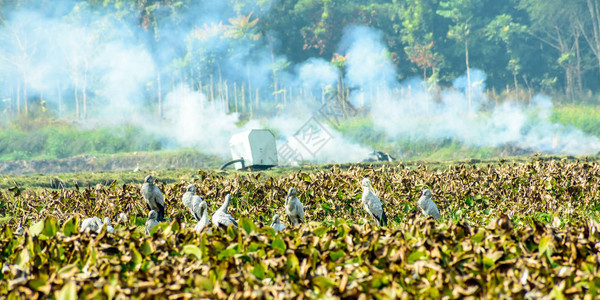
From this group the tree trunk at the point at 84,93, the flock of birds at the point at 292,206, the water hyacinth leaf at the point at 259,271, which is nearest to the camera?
the water hyacinth leaf at the point at 259,271

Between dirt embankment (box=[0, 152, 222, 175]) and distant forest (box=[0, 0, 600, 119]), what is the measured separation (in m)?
10.8

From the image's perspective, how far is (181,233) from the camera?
13.8 feet

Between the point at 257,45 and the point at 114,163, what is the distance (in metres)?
18.0

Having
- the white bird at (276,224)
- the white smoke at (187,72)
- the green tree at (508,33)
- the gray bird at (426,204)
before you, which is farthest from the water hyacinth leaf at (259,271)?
the green tree at (508,33)

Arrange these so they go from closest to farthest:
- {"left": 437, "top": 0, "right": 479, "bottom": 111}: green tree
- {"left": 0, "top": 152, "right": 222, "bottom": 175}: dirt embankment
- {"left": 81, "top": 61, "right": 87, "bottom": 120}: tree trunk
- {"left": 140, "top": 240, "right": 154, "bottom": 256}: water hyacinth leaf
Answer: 1. {"left": 140, "top": 240, "right": 154, "bottom": 256}: water hyacinth leaf
2. {"left": 0, "top": 152, "right": 222, "bottom": 175}: dirt embankment
3. {"left": 81, "top": 61, "right": 87, "bottom": 120}: tree trunk
4. {"left": 437, "top": 0, "right": 479, "bottom": 111}: green tree

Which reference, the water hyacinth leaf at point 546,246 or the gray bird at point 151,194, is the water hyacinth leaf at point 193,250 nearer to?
the water hyacinth leaf at point 546,246

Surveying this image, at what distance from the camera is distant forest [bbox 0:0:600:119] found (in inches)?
1726

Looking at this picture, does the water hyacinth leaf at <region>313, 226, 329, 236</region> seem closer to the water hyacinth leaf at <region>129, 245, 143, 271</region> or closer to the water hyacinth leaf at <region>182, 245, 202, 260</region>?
the water hyacinth leaf at <region>182, 245, 202, 260</region>

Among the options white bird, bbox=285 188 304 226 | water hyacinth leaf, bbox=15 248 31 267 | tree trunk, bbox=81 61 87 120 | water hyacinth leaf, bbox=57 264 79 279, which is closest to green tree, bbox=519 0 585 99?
tree trunk, bbox=81 61 87 120

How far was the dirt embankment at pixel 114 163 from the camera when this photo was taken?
29.8 meters

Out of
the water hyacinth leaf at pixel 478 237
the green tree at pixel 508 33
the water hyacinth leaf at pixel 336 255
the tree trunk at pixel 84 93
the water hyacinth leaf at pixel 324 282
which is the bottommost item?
the water hyacinth leaf at pixel 324 282

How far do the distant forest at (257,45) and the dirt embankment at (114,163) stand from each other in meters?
10.8

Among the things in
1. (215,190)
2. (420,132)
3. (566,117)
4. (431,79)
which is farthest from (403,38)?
(215,190)

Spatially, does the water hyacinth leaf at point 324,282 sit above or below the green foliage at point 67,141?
below
